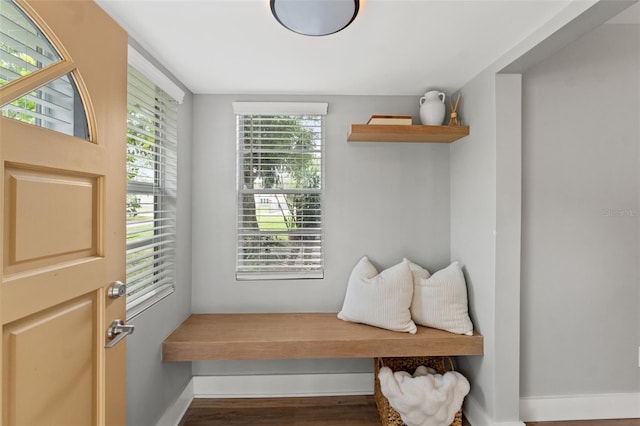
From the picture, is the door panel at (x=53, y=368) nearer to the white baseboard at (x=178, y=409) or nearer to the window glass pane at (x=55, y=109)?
the window glass pane at (x=55, y=109)

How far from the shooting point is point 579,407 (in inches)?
80.4

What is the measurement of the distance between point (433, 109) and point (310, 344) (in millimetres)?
1849

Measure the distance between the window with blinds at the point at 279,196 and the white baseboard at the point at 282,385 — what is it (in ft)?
2.59

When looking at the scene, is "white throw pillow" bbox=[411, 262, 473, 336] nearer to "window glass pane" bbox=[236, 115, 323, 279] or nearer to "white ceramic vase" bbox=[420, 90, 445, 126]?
"window glass pane" bbox=[236, 115, 323, 279]

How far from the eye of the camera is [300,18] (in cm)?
141

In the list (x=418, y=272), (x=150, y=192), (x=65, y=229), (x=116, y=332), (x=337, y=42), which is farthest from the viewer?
(x=418, y=272)

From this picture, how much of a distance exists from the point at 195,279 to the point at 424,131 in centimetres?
207

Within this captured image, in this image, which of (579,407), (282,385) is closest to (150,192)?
(282,385)

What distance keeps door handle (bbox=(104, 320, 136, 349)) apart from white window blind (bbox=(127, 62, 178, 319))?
1.50ft

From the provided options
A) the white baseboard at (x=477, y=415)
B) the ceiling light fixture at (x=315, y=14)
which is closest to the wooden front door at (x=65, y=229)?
the ceiling light fixture at (x=315, y=14)

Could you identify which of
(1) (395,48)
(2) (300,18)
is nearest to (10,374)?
(2) (300,18)

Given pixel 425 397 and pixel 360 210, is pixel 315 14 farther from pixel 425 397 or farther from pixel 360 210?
pixel 425 397

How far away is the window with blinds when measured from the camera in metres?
2.51

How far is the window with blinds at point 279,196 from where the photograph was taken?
2.51 meters
